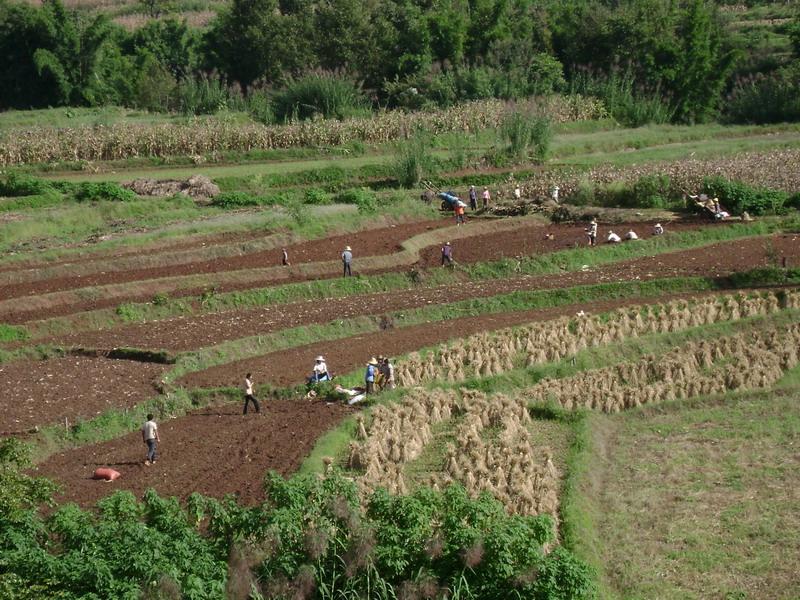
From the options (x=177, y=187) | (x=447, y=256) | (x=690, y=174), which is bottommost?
(x=447, y=256)

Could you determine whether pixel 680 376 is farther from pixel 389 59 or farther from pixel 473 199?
pixel 389 59

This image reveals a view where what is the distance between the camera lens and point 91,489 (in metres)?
23.5

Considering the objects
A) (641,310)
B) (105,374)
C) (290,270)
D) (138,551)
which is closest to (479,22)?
(290,270)

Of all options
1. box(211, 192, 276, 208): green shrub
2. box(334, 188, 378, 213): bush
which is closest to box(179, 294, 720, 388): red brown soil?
box(334, 188, 378, 213): bush

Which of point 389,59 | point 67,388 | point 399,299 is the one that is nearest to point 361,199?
point 399,299

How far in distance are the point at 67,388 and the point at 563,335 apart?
12679 mm

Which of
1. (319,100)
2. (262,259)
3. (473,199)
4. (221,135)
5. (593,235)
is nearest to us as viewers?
(262,259)

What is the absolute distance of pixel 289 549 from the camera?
739 inches

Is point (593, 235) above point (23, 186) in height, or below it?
below

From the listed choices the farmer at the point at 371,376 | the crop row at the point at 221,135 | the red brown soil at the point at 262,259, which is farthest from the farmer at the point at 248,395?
the crop row at the point at 221,135

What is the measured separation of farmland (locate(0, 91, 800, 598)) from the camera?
18.8 metres

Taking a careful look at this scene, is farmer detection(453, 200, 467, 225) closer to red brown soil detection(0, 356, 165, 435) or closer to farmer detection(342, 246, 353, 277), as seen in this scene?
farmer detection(342, 246, 353, 277)

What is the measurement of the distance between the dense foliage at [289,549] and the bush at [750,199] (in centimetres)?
3071

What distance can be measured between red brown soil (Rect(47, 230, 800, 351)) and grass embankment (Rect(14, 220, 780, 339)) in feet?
2.68
